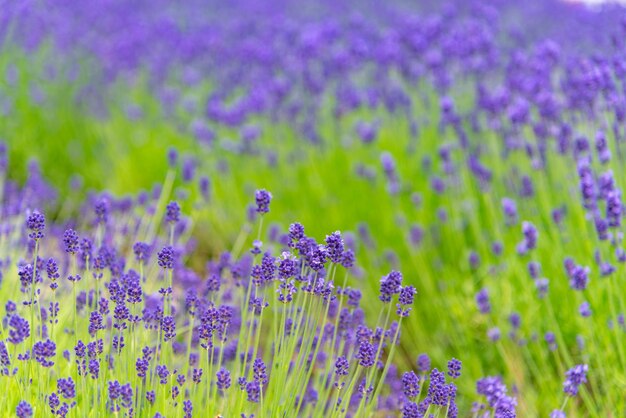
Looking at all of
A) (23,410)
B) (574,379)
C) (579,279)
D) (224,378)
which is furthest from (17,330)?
(579,279)

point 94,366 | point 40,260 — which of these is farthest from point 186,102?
point 94,366

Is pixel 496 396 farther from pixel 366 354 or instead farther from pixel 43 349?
pixel 43 349

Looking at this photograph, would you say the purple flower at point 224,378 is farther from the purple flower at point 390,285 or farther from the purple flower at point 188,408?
the purple flower at point 390,285

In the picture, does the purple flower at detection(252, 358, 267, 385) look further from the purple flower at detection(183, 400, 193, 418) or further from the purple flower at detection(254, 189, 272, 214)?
the purple flower at detection(254, 189, 272, 214)

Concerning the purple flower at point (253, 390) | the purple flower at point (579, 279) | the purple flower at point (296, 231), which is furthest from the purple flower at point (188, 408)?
the purple flower at point (579, 279)

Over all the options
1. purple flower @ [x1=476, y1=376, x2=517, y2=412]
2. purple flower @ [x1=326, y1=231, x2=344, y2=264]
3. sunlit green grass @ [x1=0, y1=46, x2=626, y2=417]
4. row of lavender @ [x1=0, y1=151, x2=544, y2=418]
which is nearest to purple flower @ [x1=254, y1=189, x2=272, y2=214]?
row of lavender @ [x1=0, y1=151, x2=544, y2=418]

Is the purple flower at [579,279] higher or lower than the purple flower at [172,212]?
higher

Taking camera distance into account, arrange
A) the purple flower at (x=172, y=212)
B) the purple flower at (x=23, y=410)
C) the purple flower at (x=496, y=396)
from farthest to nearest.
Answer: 1. the purple flower at (x=172, y=212)
2. the purple flower at (x=496, y=396)
3. the purple flower at (x=23, y=410)

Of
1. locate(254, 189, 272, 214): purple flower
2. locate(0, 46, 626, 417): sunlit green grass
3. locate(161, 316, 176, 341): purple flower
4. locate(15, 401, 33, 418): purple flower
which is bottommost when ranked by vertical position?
locate(15, 401, 33, 418): purple flower
